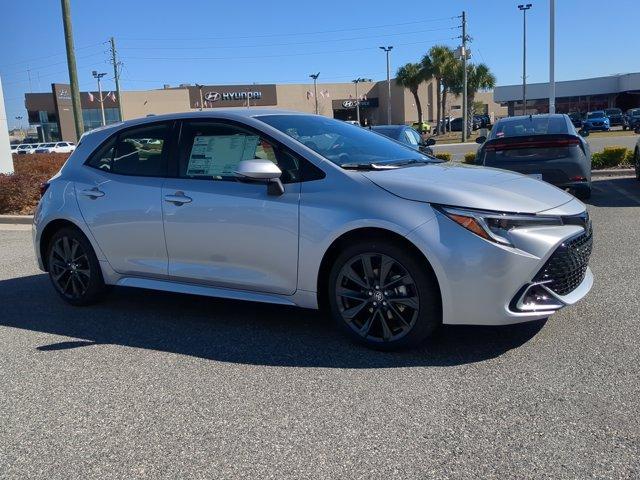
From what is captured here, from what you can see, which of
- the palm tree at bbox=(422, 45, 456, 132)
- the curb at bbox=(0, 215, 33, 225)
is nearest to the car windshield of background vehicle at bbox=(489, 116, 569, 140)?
the curb at bbox=(0, 215, 33, 225)

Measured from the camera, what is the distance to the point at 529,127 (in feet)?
32.0

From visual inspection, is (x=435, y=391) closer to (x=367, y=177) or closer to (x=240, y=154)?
(x=367, y=177)

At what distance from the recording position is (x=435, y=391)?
11.9ft

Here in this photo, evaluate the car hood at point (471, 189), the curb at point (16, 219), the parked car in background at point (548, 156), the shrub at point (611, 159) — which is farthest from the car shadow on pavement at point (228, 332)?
the shrub at point (611, 159)

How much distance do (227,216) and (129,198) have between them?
43.6 inches

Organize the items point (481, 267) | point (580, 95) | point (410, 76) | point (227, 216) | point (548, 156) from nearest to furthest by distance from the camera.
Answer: point (481, 267)
point (227, 216)
point (548, 156)
point (410, 76)
point (580, 95)

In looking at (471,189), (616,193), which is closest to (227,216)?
(471,189)

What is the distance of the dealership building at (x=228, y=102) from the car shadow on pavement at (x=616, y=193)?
54.4 meters

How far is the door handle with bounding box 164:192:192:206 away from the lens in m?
4.88

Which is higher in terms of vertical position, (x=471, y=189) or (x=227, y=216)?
(x=471, y=189)

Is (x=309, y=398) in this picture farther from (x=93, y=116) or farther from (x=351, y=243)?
(x=93, y=116)

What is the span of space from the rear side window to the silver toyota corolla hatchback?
0.01m

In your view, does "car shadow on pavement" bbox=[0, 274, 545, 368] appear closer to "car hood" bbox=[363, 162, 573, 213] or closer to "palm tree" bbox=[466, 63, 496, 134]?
"car hood" bbox=[363, 162, 573, 213]

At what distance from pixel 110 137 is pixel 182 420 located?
3160 millimetres
